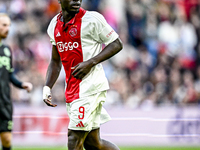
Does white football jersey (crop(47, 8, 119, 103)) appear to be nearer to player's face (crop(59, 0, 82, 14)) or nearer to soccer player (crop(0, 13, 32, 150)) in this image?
player's face (crop(59, 0, 82, 14))

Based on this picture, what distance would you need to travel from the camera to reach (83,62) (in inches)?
207

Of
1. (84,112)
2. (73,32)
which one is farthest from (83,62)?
(84,112)

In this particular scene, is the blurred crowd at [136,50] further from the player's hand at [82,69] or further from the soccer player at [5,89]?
the player's hand at [82,69]

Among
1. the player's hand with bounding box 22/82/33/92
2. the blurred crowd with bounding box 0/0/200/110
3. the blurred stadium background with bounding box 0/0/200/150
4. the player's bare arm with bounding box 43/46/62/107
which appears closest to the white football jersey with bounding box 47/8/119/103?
the player's bare arm with bounding box 43/46/62/107

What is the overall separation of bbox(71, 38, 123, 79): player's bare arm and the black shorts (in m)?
2.69

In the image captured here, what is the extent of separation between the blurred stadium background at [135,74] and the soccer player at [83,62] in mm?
4770

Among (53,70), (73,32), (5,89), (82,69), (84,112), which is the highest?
(73,32)

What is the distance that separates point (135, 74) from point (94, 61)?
8.18 m

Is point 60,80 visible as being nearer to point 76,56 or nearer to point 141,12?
point 141,12

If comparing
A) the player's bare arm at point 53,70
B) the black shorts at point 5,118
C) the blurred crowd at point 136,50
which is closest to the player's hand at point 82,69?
the player's bare arm at point 53,70

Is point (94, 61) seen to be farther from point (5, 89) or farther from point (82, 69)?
point (5, 89)

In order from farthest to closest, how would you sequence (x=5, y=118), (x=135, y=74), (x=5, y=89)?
(x=135, y=74), (x=5, y=89), (x=5, y=118)

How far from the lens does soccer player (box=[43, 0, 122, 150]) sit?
5.31 metres

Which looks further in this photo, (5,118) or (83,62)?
(5,118)
